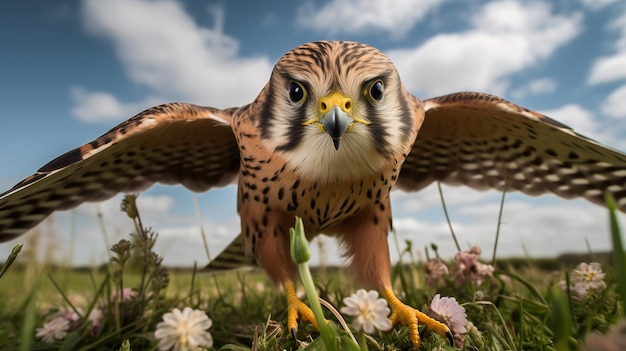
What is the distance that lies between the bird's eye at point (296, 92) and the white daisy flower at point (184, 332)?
1.21 m

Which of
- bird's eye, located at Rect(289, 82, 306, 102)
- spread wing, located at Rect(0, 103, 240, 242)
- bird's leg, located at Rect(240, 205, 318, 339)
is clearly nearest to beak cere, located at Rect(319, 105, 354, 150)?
bird's eye, located at Rect(289, 82, 306, 102)

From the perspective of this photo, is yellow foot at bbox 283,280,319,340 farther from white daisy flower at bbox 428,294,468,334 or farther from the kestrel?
white daisy flower at bbox 428,294,468,334

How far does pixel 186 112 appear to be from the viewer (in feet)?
9.30

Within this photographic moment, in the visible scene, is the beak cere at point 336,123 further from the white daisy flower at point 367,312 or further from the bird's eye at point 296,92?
the white daisy flower at point 367,312

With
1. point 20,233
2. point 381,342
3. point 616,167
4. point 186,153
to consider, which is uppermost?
point 186,153

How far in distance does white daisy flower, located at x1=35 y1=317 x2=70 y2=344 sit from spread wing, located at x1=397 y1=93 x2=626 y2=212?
2.55 m

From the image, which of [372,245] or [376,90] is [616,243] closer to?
[376,90]

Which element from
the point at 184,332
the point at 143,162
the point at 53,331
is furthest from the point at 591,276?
the point at 53,331

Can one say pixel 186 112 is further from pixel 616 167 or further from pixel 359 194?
pixel 616 167

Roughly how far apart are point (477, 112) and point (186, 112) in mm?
1878

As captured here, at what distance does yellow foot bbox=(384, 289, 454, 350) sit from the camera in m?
2.06

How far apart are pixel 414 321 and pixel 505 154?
1.85m

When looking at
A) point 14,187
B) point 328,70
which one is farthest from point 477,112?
point 14,187

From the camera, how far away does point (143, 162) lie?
10.8 ft
